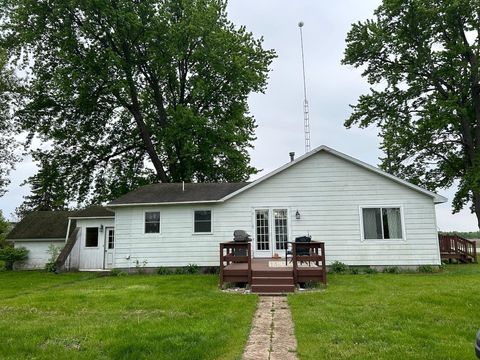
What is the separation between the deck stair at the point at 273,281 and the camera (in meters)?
9.89

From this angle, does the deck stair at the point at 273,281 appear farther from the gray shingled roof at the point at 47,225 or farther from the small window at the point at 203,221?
the gray shingled roof at the point at 47,225

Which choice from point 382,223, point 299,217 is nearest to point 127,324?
point 299,217

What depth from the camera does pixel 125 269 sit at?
591 inches

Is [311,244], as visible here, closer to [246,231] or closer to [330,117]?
[246,231]

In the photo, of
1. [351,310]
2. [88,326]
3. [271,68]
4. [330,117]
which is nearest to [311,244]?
[351,310]

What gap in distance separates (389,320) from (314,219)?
772 centimetres

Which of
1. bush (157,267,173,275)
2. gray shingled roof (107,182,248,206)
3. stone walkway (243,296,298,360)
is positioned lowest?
stone walkway (243,296,298,360)

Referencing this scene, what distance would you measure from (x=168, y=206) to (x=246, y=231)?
140 inches

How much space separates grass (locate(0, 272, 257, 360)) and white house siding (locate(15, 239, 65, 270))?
9504mm

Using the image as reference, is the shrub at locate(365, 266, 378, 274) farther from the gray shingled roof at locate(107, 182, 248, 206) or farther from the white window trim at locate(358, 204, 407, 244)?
the gray shingled roof at locate(107, 182, 248, 206)

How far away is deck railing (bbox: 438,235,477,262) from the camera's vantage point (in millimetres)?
18031

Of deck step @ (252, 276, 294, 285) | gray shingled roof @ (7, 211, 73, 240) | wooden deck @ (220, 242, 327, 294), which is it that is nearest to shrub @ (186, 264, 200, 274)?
wooden deck @ (220, 242, 327, 294)

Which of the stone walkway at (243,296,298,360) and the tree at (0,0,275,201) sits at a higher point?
the tree at (0,0,275,201)

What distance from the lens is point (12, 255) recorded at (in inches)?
737
